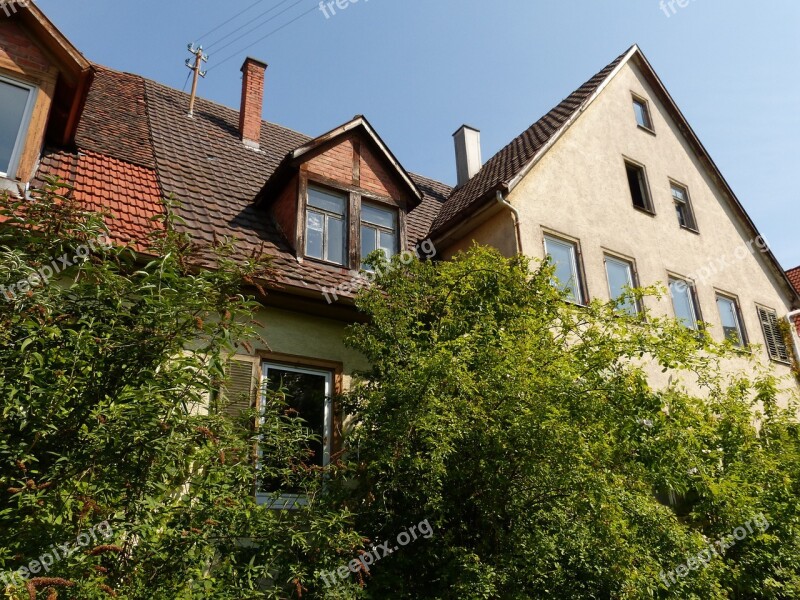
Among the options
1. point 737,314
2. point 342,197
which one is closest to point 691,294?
point 737,314

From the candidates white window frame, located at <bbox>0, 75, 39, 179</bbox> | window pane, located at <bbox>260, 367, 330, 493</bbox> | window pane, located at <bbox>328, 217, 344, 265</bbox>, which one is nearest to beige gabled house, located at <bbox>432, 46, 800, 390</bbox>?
window pane, located at <bbox>328, 217, 344, 265</bbox>

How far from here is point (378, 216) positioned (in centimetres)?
1149

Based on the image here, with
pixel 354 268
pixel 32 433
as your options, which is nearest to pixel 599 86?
pixel 354 268

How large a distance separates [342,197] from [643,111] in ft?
30.7

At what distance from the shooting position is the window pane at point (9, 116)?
27.5 ft

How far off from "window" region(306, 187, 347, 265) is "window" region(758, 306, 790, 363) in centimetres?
1095

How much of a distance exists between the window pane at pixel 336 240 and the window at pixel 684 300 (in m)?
7.48

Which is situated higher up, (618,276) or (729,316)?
(729,316)

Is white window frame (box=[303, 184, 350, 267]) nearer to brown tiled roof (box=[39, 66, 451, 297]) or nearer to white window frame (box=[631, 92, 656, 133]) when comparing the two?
brown tiled roof (box=[39, 66, 451, 297])

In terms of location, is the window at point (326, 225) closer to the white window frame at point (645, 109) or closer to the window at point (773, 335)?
the white window frame at point (645, 109)
